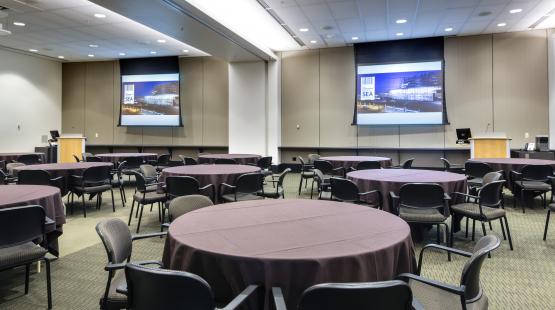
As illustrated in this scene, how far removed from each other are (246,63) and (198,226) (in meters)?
9.90

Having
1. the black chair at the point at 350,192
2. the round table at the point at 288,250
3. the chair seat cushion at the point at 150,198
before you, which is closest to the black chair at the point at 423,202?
the black chair at the point at 350,192

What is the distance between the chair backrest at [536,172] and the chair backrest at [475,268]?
15.3 ft

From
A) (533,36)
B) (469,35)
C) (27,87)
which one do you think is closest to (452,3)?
(469,35)

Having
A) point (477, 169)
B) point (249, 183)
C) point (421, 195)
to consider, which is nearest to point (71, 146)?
point (249, 183)

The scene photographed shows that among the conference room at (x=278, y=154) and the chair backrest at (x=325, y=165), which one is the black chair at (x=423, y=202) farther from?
the chair backrest at (x=325, y=165)

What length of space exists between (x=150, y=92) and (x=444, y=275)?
11.7 metres

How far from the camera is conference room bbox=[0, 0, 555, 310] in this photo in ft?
6.00

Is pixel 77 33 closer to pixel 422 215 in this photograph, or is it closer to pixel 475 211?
pixel 422 215

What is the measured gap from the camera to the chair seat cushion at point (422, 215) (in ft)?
12.3

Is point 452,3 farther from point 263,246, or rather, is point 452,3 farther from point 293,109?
point 263,246

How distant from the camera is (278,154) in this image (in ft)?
38.8

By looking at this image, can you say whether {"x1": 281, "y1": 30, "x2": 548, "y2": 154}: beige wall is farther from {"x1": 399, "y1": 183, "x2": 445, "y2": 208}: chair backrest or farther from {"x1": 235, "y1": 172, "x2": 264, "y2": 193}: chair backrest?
{"x1": 399, "y1": 183, "x2": 445, "y2": 208}: chair backrest

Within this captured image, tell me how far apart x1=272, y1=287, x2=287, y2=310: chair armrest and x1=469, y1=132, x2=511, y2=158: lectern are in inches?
317

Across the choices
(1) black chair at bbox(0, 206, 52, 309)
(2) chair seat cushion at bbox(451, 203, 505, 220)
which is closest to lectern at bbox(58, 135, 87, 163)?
(1) black chair at bbox(0, 206, 52, 309)
